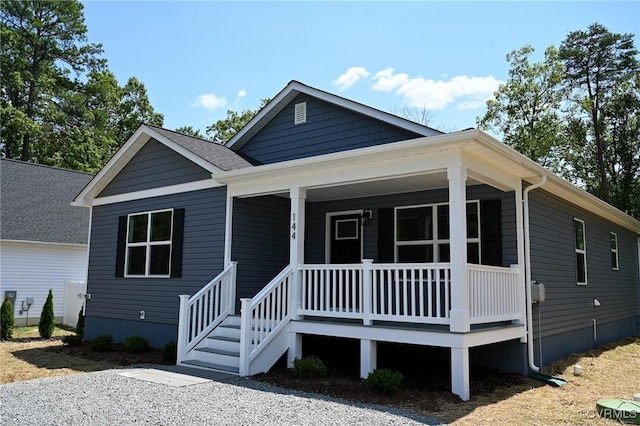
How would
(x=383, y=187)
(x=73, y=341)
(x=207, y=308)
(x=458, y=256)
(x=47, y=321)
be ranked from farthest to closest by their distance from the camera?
(x=47, y=321)
(x=73, y=341)
(x=207, y=308)
(x=383, y=187)
(x=458, y=256)

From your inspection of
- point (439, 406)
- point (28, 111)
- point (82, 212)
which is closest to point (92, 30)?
point (28, 111)

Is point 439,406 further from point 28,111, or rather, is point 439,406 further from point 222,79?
point 28,111

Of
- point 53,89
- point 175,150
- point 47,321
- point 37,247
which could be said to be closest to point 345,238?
point 175,150

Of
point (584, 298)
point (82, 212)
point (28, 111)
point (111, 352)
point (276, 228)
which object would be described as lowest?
point (111, 352)

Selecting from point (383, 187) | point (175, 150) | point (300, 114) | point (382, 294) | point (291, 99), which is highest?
point (291, 99)

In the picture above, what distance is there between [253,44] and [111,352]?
7615 mm

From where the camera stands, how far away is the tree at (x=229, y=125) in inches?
1315

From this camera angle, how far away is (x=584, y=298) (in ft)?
37.3

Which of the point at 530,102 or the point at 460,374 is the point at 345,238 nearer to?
the point at 460,374

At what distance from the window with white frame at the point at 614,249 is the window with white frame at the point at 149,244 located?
36.3 feet

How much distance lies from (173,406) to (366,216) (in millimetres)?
5443

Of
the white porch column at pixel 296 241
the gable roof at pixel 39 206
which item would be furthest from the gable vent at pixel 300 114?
the gable roof at pixel 39 206

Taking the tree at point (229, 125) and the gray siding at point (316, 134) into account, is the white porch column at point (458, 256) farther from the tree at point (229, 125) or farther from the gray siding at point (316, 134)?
the tree at point (229, 125)

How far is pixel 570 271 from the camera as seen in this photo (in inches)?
418
